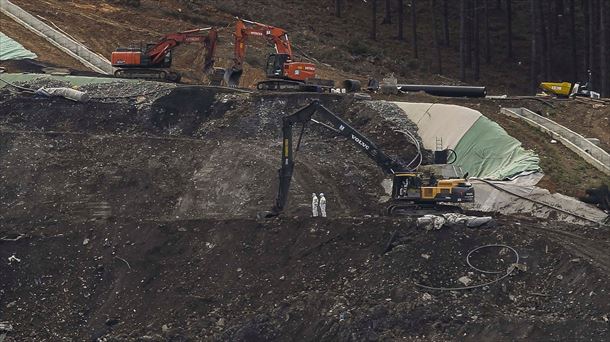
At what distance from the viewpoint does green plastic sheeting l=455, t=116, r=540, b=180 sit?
3684 cm

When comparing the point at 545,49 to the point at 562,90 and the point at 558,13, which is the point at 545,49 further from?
the point at 562,90

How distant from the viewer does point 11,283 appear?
32656mm

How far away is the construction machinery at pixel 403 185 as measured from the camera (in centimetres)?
3253

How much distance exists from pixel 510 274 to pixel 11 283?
13167 millimetres

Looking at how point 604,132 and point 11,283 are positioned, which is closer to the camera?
point 11,283

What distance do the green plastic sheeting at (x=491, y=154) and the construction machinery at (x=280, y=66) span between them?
22.5 feet

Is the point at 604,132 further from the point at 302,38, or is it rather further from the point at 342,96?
the point at 302,38

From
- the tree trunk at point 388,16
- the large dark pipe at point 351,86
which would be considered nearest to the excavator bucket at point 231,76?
the large dark pipe at point 351,86

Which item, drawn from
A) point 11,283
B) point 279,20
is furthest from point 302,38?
point 11,283

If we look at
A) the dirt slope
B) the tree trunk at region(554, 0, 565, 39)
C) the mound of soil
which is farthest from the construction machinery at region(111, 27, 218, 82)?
the tree trunk at region(554, 0, 565, 39)

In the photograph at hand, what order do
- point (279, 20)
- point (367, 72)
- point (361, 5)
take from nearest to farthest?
point (367, 72), point (279, 20), point (361, 5)

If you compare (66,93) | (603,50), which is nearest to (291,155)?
(66,93)

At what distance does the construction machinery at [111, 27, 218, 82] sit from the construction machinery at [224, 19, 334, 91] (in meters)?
1.38

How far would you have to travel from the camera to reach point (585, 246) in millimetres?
31016
